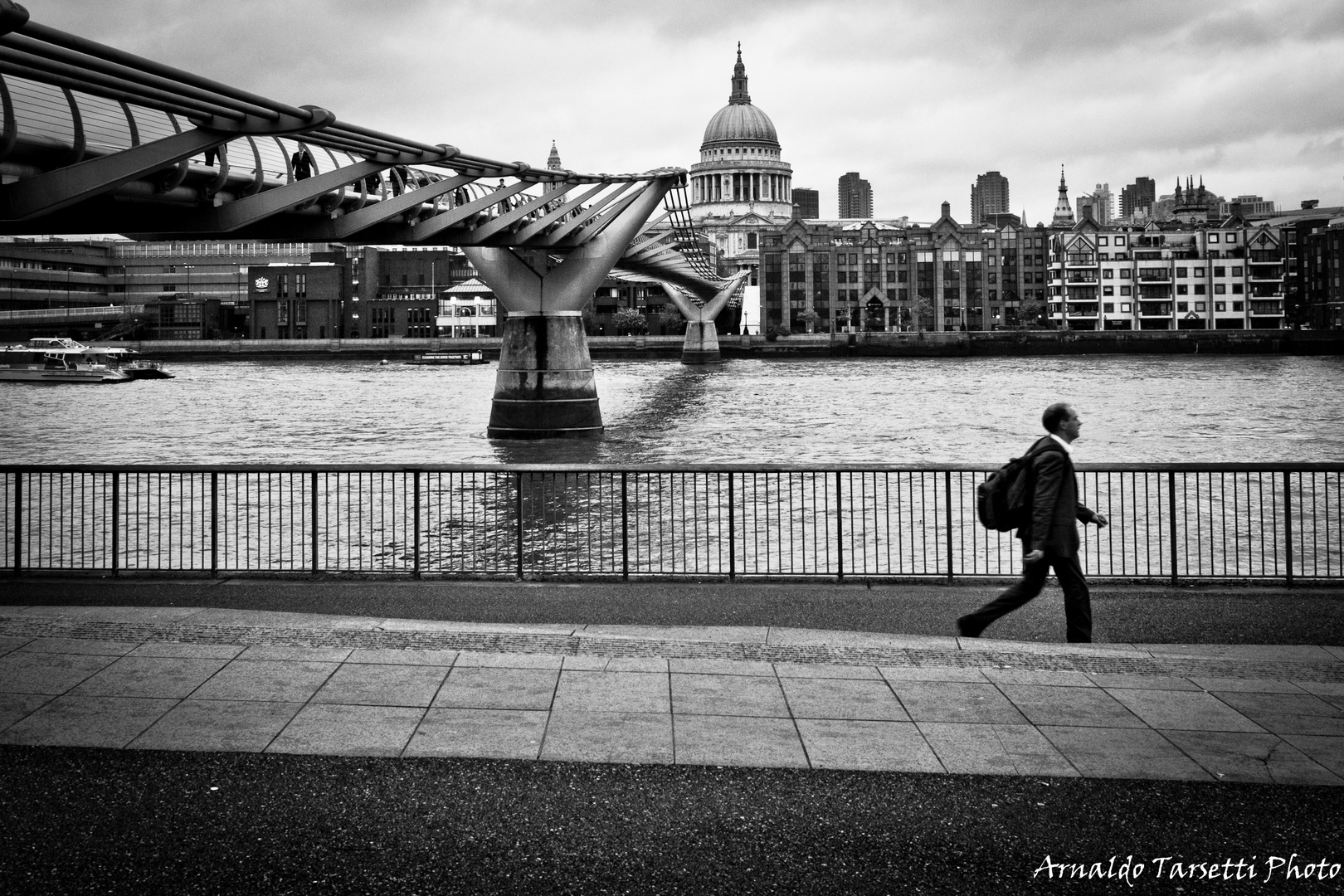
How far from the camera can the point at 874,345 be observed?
135 m

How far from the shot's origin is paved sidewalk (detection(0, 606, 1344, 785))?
6137mm

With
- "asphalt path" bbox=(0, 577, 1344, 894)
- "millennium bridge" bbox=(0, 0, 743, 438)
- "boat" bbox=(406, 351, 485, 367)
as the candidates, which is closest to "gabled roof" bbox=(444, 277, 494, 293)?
"boat" bbox=(406, 351, 485, 367)

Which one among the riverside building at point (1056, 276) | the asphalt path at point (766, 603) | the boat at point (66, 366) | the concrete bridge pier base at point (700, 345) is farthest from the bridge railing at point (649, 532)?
the riverside building at point (1056, 276)

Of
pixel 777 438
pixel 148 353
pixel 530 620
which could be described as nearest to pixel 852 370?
pixel 777 438

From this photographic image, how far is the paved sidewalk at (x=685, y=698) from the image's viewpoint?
614 centimetres

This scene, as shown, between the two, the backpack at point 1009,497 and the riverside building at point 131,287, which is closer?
the backpack at point 1009,497

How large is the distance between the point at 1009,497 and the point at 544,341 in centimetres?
3846

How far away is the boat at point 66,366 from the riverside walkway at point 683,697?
96981 millimetres

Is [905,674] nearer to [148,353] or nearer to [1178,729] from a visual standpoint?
[1178,729]

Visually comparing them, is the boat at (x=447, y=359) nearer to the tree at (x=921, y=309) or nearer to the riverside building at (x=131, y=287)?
the riverside building at (x=131, y=287)

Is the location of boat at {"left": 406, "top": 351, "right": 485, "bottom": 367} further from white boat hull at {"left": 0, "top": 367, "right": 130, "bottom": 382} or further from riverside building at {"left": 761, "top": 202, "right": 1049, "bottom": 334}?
riverside building at {"left": 761, "top": 202, "right": 1049, "bottom": 334}

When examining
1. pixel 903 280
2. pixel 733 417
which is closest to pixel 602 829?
pixel 733 417

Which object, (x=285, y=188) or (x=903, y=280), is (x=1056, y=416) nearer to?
(x=285, y=188)

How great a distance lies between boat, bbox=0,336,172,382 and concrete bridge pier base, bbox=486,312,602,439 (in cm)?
6262
